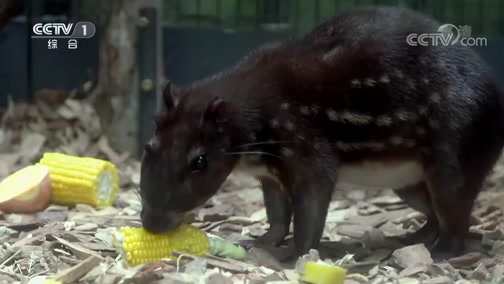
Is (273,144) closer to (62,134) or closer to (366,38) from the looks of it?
(366,38)

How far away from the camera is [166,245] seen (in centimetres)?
341

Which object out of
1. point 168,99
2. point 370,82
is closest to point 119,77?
point 168,99

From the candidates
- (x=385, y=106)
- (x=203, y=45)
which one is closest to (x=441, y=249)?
(x=385, y=106)

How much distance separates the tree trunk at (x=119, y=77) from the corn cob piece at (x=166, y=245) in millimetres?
1754

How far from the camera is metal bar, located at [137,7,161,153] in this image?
4965 mm

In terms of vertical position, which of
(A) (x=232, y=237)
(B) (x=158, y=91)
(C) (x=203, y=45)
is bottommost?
(A) (x=232, y=237)

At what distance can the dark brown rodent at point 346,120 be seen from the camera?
3506 millimetres

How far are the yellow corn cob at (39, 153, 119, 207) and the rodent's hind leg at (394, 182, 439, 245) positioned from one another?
1391 mm

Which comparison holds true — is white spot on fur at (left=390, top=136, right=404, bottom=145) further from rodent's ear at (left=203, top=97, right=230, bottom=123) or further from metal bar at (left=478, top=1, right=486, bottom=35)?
rodent's ear at (left=203, top=97, right=230, bottom=123)

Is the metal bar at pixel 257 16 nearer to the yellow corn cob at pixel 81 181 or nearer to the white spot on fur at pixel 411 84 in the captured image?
the white spot on fur at pixel 411 84

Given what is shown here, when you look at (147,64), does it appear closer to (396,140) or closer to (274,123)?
(274,123)

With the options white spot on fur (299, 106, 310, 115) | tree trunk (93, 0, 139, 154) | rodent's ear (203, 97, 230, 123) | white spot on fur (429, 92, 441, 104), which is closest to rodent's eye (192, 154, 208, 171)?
rodent's ear (203, 97, 230, 123)

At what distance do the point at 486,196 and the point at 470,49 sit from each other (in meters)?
0.99

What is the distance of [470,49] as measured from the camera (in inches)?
146
